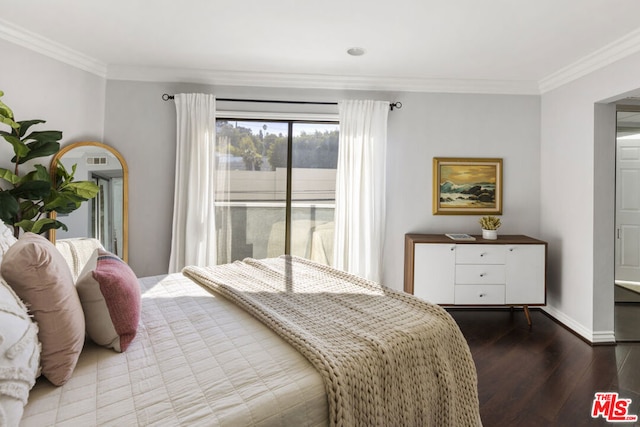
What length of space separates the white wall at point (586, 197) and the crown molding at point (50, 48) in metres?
4.43

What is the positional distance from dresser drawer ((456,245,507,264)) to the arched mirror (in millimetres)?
3246

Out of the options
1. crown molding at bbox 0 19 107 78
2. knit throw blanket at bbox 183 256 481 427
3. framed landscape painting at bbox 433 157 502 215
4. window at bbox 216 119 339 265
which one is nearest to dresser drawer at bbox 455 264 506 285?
framed landscape painting at bbox 433 157 502 215

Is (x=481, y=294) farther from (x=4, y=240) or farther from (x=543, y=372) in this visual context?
(x=4, y=240)

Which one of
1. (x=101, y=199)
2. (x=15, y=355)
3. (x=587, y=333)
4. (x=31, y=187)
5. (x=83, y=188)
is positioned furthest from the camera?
(x=101, y=199)

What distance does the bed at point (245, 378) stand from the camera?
102 centimetres

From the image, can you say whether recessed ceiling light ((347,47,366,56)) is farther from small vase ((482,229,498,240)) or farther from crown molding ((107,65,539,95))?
small vase ((482,229,498,240))

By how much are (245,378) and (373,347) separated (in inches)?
18.5

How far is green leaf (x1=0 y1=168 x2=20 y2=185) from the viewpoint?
8.71 feet

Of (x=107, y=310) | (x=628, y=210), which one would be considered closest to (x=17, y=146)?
(x=107, y=310)

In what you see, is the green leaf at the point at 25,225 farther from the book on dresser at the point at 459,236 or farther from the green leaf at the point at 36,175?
the book on dresser at the point at 459,236

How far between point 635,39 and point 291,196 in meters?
3.11

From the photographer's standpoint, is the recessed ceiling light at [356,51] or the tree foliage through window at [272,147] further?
the tree foliage through window at [272,147]

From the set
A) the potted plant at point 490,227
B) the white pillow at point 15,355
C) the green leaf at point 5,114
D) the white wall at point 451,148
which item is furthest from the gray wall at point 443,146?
the white pillow at point 15,355

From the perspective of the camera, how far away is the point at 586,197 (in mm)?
3229
